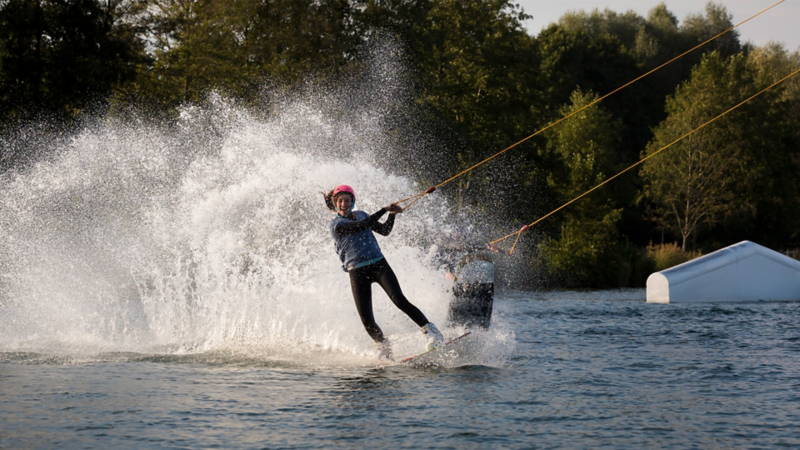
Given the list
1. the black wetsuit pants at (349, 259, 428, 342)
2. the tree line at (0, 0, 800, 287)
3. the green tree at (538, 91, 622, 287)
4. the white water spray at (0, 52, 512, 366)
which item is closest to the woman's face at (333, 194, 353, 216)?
the black wetsuit pants at (349, 259, 428, 342)

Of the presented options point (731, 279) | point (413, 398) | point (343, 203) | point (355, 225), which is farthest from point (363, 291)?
point (731, 279)

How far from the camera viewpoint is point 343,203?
32.6 ft

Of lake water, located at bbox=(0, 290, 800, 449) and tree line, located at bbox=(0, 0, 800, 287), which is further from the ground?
tree line, located at bbox=(0, 0, 800, 287)

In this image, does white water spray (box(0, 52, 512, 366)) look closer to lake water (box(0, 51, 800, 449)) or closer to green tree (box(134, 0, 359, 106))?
lake water (box(0, 51, 800, 449))

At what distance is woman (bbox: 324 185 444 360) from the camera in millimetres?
9664

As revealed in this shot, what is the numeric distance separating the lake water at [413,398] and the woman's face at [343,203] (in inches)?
70.0

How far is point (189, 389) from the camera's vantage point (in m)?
8.45

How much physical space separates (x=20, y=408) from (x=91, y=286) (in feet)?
40.3

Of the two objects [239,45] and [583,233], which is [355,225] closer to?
[239,45]

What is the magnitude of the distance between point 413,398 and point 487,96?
1244 inches

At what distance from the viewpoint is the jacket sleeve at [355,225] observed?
966cm

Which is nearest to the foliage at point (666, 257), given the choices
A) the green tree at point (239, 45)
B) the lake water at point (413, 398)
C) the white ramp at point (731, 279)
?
the white ramp at point (731, 279)

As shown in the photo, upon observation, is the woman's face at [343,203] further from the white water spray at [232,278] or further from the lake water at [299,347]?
the white water spray at [232,278]

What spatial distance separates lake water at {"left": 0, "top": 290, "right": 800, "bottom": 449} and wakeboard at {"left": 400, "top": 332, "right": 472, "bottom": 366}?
173 mm
